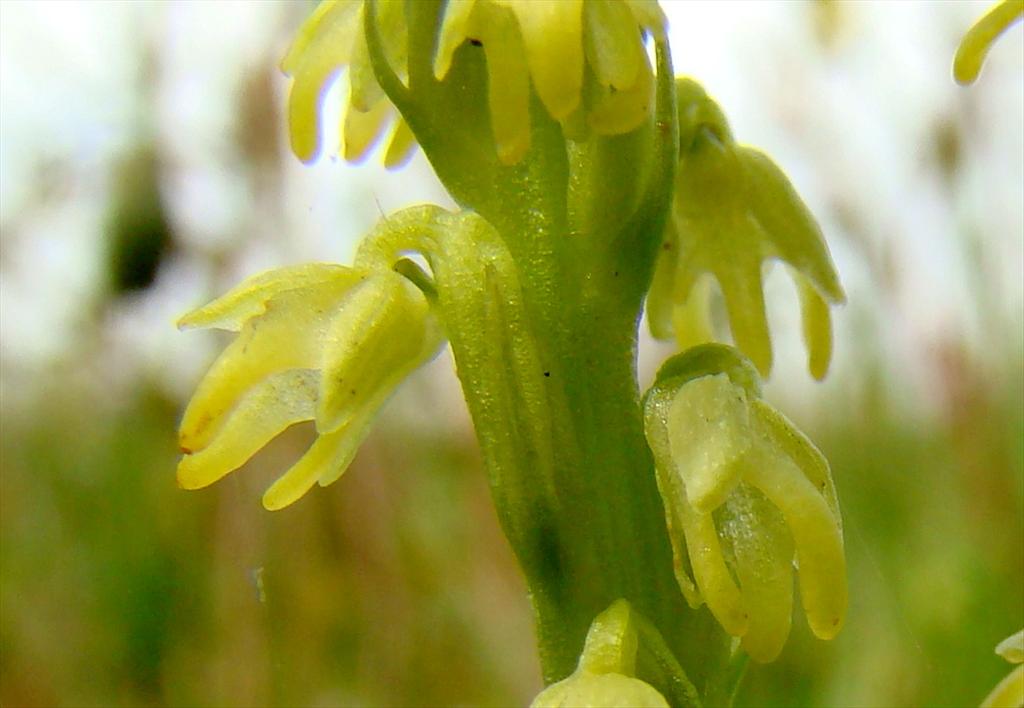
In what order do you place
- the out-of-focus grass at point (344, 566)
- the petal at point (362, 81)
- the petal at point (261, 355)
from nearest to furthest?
the petal at point (261, 355)
the petal at point (362, 81)
the out-of-focus grass at point (344, 566)

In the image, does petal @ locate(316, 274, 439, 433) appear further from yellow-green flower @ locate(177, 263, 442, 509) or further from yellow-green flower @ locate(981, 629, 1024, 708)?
yellow-green flower @ locate(981, 629, 1024, 708)

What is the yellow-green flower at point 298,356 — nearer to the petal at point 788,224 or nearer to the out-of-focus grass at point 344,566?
the petal at point 788,224

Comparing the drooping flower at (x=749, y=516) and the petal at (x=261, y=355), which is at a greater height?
the petal at (x=261, y=355)

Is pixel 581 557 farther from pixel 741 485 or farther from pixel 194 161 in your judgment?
pixel 194 161

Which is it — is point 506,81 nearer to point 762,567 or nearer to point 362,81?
point 362,81

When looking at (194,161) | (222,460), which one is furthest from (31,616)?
(222,460)

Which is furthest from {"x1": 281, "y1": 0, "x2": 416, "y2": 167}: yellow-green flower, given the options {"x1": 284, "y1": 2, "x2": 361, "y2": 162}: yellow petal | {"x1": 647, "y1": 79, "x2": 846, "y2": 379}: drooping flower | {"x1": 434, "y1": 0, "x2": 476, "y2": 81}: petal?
{"x1": 647, "y1": 79, "x2": 846, "y2": 379}: drooping flower

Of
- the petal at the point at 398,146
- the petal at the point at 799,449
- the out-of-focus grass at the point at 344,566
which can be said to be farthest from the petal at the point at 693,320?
the out-of-focus grass at the point at 344,566
